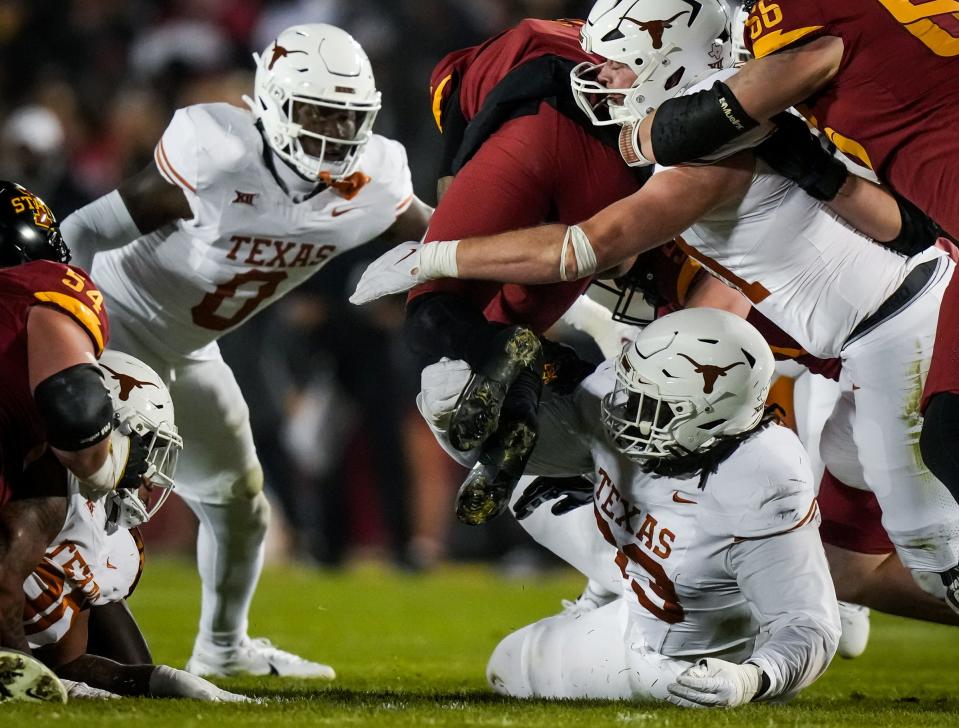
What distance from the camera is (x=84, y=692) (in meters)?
3.48

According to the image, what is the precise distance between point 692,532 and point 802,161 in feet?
3.45

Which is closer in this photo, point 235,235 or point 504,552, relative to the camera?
point 235,235

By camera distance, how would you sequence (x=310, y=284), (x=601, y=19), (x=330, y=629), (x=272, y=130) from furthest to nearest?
(x=310, y=284) < (x=330, y=629) < (x=272, y=130) < (x=601, y=19)

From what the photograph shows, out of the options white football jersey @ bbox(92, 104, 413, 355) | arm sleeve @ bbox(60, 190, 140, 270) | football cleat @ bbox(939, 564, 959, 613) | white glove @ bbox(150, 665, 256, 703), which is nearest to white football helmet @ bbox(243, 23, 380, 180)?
white football jersey @ bbox(92, 104, 413, 355)

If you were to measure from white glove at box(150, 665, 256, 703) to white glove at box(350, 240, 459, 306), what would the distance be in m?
1.06

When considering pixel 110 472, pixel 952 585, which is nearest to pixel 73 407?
pixel 110 472

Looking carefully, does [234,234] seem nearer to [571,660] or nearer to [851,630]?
[571,660]

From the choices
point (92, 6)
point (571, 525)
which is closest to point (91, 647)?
point (571, 525)

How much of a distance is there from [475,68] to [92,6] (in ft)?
23.4

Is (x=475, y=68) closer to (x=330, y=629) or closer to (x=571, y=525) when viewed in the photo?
(x=571, y=525)

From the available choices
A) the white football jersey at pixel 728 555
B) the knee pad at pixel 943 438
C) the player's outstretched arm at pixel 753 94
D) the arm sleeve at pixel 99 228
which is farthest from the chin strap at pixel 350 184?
the knee pad at pixel 943 438

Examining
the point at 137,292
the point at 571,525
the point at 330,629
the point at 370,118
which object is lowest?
the point at 330,629

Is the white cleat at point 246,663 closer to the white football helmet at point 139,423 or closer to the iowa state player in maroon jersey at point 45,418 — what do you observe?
the white football helmet at point 139,423

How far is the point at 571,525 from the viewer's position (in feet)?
14.0
